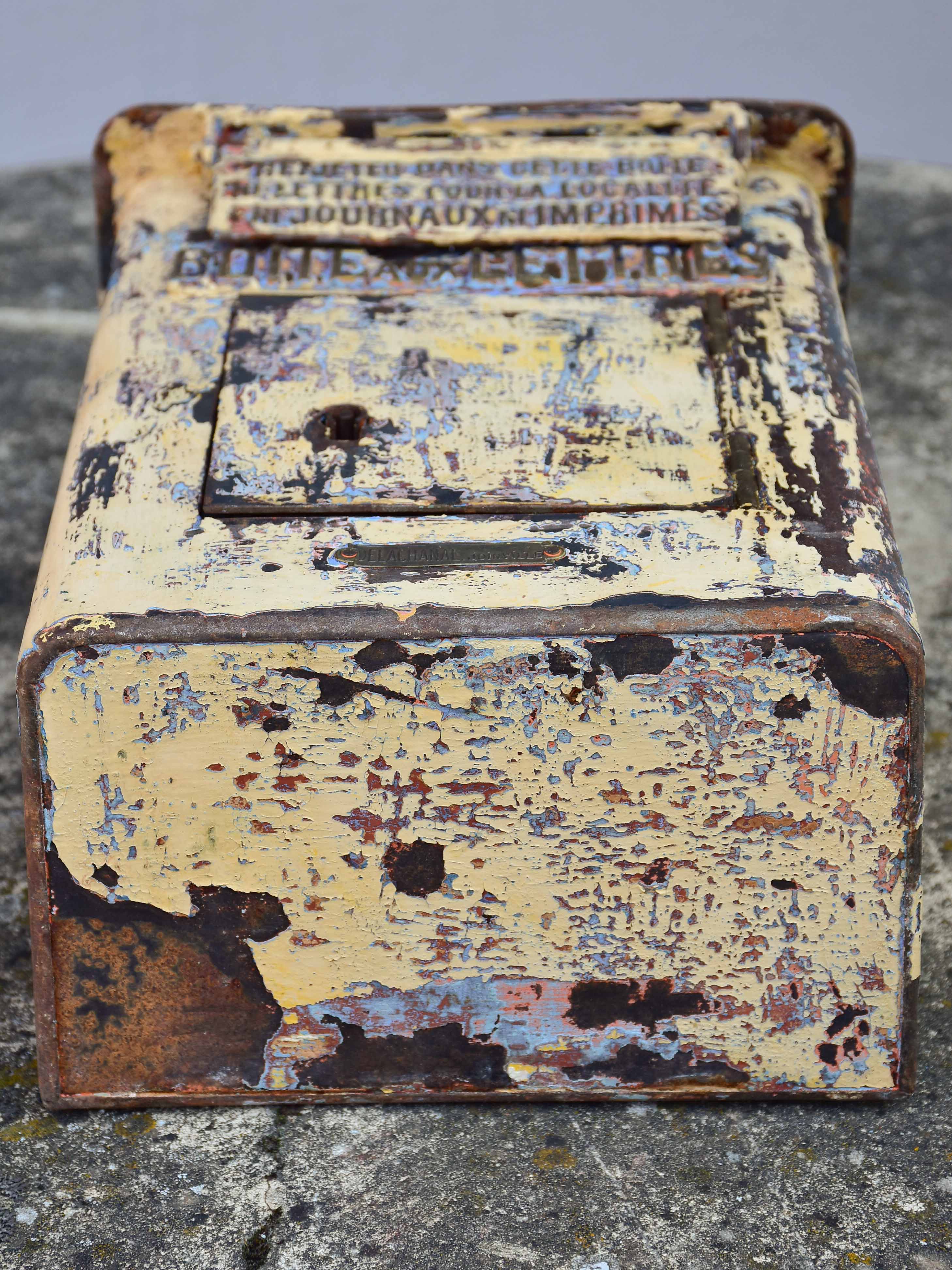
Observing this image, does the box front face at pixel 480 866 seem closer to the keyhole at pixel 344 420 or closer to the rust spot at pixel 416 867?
the rust spot at pixel 416 867

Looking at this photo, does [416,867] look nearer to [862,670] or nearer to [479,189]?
[862,670]

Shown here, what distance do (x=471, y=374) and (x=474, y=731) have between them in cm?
44

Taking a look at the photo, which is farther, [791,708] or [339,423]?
[339,423]

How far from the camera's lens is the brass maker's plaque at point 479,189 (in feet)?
5.67

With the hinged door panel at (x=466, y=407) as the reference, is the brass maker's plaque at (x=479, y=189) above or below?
above

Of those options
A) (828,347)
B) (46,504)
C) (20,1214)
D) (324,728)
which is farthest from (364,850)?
(46,504)

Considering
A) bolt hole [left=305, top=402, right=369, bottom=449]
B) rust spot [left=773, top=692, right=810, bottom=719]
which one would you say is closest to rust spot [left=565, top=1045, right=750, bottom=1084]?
rust spot [left=773, top=692, right=810, bottom=719]

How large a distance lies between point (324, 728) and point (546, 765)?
206 mm

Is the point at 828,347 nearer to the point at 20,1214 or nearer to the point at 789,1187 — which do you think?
the point at 789,1187

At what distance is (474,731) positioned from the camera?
1317mm

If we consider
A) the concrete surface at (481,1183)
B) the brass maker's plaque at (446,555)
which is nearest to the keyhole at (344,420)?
the brass maker's plaque at (446,555)

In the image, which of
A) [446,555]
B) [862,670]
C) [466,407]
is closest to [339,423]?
[466,407]

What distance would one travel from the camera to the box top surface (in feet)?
4.35

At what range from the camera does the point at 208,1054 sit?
142cm
